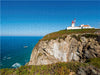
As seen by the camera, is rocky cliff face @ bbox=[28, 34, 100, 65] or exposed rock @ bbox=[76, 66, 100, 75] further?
rocky cliff face @ bbox=[28, 34, 100, 65]

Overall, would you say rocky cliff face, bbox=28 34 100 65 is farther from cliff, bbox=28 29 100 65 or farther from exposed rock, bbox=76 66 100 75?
exposed rock, bbox=76 66 100 75

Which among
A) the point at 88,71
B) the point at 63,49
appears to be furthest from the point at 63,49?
the point at 88,71

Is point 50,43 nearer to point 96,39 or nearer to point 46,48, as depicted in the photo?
point 46,48

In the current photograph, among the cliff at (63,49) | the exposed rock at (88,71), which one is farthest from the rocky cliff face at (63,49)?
the exposed rock at (88,71)

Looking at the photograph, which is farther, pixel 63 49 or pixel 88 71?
pixel 63 49

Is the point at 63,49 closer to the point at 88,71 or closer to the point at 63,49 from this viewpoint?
the point at 63,49

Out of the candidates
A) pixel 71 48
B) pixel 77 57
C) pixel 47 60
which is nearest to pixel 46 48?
pixel 47 60

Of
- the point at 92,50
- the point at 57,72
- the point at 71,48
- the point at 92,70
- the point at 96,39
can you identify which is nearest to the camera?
the point at 92,70

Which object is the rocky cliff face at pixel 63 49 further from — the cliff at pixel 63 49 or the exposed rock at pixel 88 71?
the exposed rock at pixel 88 71

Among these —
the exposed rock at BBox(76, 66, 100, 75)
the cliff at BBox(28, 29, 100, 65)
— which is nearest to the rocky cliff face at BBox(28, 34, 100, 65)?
the cliff at BBox(28, 29, 100, 65)

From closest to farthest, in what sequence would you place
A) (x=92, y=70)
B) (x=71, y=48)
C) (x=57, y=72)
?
1. (x=92, y=70)
2. (x=57, y=72)
3. (x=71, y=48)

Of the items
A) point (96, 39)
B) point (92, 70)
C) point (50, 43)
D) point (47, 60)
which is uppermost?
point (96, 39)
